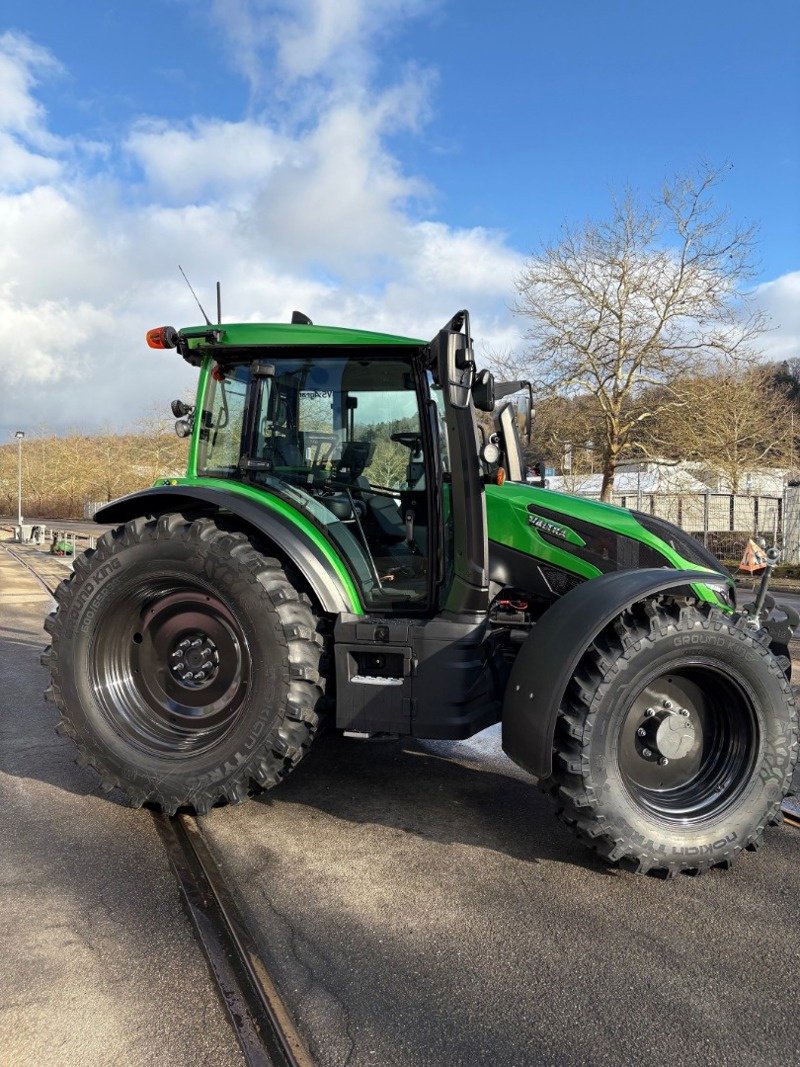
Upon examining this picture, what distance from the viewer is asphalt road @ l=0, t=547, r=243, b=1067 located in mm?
2057

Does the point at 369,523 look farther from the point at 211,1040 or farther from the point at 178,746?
the point at 211,1040

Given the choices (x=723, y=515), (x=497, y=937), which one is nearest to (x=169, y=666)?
(x=497, y=937)

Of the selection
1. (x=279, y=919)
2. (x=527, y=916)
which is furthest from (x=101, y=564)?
(x=527, y=916)

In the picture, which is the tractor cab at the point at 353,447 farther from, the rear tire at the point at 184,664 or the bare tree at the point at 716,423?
the bare tree at the point at 716,423

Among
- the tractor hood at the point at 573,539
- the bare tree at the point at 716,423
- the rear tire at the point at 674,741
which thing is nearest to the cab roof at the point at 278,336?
the tractor hood at the point at 573,539

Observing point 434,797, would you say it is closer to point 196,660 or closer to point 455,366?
point 196,660

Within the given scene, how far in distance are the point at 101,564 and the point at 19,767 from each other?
1460 mm

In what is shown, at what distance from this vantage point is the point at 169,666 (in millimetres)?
3816

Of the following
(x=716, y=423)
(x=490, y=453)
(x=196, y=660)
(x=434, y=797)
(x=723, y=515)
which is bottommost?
(x=434, y=797)

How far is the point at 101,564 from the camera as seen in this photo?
3676 mm

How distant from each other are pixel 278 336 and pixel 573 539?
1.73 metres

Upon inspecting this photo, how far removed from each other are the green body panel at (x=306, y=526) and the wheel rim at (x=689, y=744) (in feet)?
4.35

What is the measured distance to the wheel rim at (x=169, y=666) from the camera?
12.0 ft

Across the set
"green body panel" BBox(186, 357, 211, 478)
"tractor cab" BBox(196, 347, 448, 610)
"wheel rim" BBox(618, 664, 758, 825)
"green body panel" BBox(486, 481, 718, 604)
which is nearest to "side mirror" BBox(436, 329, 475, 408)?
"tractor cab" BBox(196, 347, 448, 610)
